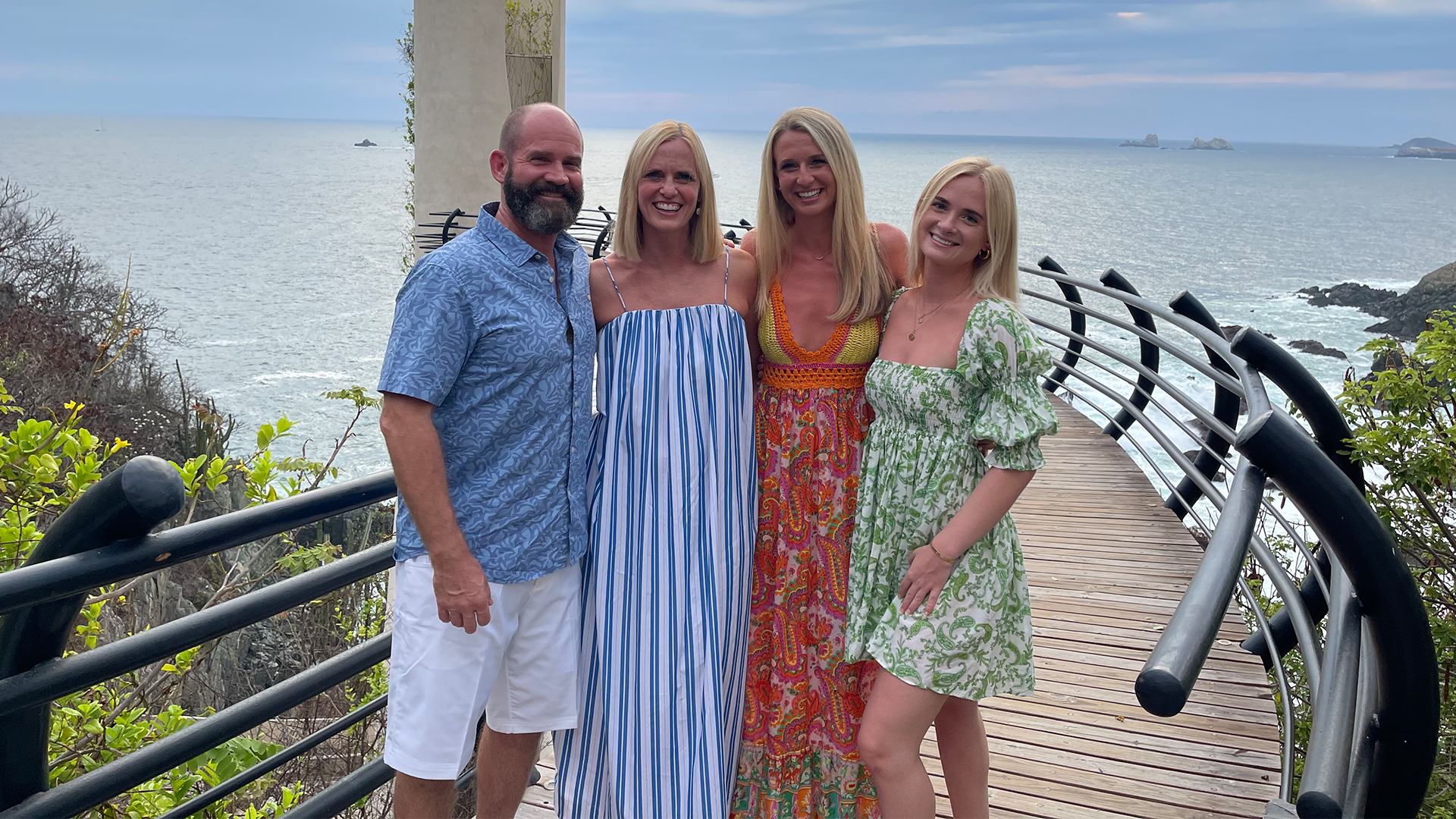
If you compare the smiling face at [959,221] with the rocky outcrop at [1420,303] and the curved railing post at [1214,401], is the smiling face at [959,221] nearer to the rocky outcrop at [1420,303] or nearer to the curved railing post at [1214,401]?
the curved railing post at [1214,401]

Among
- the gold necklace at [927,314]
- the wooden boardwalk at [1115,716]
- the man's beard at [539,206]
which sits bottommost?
the wooden boardwalk at [1115,716]

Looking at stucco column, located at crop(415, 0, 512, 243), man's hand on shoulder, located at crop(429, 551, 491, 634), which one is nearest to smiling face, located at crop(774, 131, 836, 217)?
man's hand on shoulder, located at crop(429, 551, 491, 634)

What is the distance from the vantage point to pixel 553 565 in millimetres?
2119

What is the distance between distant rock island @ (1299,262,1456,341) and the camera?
31000 mm

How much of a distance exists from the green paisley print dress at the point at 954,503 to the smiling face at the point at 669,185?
57cm

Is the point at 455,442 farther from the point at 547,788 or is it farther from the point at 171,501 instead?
the point at 547,788

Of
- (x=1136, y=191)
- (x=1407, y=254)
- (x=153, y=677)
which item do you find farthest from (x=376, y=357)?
(x=1136, y=191)

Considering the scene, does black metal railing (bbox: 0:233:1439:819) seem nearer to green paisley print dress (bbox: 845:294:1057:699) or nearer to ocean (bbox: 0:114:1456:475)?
green paisley print dress (bbox: 845:294:1057:699)

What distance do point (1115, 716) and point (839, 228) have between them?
1.78 meters

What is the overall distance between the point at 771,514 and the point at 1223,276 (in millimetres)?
52861

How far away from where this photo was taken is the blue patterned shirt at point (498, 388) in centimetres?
196

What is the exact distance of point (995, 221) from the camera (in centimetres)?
218

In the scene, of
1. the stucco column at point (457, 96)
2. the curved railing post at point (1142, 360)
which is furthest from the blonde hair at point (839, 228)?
the stucco column at point (457, 96)

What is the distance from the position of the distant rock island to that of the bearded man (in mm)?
28106
